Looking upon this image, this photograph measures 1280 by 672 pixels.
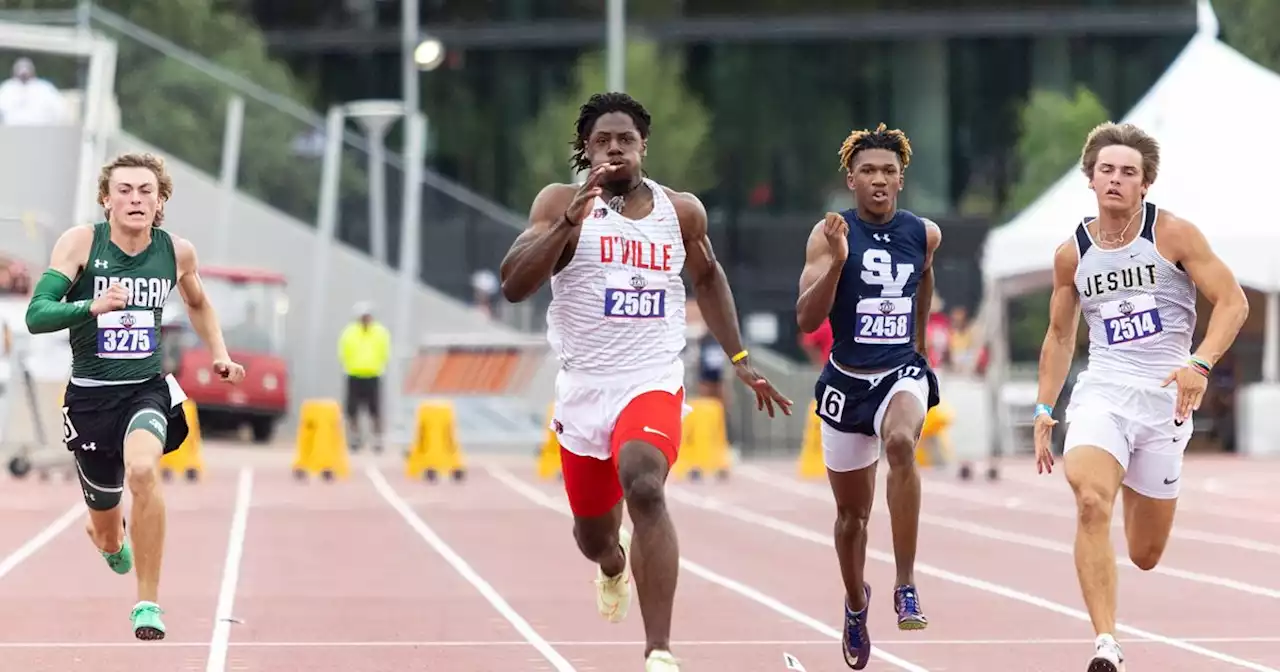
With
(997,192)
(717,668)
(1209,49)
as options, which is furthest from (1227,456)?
(717,668)

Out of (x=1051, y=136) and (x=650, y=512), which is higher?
(x=1051, y=136)

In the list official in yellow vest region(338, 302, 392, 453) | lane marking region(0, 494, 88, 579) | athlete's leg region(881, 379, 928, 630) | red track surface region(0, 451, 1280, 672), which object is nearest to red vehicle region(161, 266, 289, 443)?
official in yellow vest region(338, 302, 392, 453)

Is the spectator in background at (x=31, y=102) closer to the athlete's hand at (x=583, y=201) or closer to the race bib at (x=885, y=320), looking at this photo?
the race bib at (x=885, y=320)

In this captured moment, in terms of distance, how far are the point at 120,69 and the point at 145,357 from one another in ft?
88.9

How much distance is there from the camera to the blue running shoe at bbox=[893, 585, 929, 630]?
10.2 m

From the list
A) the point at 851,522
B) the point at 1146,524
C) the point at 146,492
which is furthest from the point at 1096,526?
the point at 146,492

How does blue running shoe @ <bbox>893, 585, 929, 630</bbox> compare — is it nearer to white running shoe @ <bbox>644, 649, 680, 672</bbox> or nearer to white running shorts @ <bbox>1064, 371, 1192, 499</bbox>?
white running shorts @ <bbox>1064, 371, 1192, 499</bbox>

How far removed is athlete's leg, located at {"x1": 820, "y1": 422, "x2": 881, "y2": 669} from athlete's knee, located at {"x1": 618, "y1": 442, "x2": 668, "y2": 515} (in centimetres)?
119

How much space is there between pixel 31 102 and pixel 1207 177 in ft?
52.5

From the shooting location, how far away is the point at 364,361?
104ft

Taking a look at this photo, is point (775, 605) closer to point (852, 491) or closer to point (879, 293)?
point (852, 491)

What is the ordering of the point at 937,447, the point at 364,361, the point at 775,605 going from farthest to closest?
the point at 364,361, the point at 937,447, the point at 775,605

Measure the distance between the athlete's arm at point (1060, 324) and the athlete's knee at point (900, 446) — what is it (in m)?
0.53

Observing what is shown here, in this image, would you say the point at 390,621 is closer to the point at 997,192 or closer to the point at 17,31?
the point at 17,31
